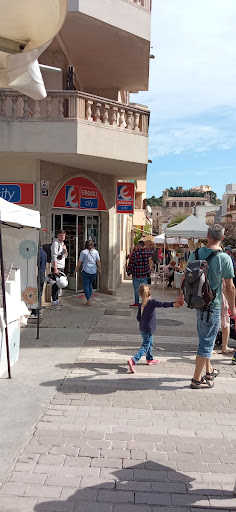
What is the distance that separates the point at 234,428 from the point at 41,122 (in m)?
8.10

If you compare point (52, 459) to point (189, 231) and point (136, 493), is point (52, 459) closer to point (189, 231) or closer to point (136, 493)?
point (136, 493)

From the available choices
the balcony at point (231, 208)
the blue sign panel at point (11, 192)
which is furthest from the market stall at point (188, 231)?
the balcony at point (231, 208)

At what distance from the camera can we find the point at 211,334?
16.2 ft

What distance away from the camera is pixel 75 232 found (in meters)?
12.5

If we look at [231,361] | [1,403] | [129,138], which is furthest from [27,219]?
[129,138]

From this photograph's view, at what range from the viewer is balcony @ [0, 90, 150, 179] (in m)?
9.95

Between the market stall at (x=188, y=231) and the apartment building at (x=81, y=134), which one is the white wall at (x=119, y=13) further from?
the market stall at (x=188, y=231)

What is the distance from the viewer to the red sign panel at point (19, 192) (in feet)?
35.5

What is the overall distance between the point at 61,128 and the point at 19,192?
1.98m

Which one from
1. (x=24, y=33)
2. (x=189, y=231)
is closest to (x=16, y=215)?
(x=24, y=33)

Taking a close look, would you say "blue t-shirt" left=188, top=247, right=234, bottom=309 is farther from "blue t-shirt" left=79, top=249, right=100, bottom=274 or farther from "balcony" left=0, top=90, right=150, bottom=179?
"blue t-shirt" left=79, top=249, right=100, bottom=274

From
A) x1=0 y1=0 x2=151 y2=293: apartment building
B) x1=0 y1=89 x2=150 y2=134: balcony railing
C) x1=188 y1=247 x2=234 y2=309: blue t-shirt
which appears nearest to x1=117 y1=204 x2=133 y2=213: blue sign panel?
x1=0 y1=0 x2=151 y2=293: apartment building

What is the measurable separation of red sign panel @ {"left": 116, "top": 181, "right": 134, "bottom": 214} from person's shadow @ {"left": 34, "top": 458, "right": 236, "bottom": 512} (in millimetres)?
10946

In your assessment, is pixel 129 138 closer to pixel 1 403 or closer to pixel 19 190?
pixel 19 190
